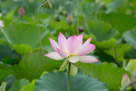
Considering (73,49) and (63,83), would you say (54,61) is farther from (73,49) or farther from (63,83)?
(73,49)

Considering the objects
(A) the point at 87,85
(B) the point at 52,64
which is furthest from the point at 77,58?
(B) the point at 52,64

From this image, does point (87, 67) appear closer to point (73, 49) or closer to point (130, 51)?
point (73, 49)

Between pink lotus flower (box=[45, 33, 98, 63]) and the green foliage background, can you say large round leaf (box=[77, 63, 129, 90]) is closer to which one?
the green foliage background

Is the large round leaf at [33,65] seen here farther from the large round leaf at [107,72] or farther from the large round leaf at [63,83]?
the large round leaf at [63,83]

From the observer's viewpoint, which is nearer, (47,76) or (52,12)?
(47,76)

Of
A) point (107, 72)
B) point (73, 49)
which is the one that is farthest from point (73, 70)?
point (107, 72)

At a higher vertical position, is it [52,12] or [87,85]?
[52,12]
